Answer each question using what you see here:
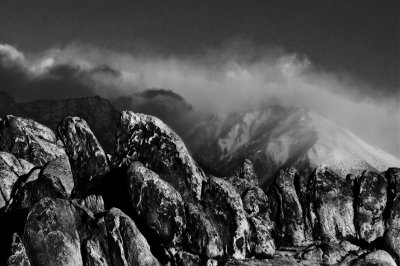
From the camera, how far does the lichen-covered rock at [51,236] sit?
7144 cm

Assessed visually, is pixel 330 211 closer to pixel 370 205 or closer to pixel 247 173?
pixel 370 205

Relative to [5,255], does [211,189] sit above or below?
above

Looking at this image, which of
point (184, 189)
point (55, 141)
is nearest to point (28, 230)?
point (184, 189)

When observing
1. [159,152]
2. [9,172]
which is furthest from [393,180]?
[9,172]

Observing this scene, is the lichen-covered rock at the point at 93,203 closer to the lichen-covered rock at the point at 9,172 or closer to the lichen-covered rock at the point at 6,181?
the lichen-covered rock at the point at 9,172

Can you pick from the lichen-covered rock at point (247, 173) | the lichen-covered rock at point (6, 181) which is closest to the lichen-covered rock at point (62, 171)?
the lichen-covered rock at point (6, 181)

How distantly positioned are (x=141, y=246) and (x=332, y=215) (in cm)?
4179

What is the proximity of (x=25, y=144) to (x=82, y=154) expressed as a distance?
2319 cm

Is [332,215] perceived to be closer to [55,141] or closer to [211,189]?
[211,189]

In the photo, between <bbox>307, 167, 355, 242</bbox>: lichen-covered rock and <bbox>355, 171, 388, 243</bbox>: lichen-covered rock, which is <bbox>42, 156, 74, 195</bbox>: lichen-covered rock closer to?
<bbox>307, 167, 355, 242</bbox>: lichen-covered rock

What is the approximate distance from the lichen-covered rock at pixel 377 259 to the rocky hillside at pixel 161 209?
5.5 inches

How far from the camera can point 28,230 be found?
7244 cm

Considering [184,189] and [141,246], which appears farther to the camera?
[184,189]

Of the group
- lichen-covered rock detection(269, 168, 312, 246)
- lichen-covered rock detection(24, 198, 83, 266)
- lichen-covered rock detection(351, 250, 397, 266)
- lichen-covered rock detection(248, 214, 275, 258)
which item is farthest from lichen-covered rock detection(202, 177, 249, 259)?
lichen-covered rock detection(24, 198, 83, 266)
